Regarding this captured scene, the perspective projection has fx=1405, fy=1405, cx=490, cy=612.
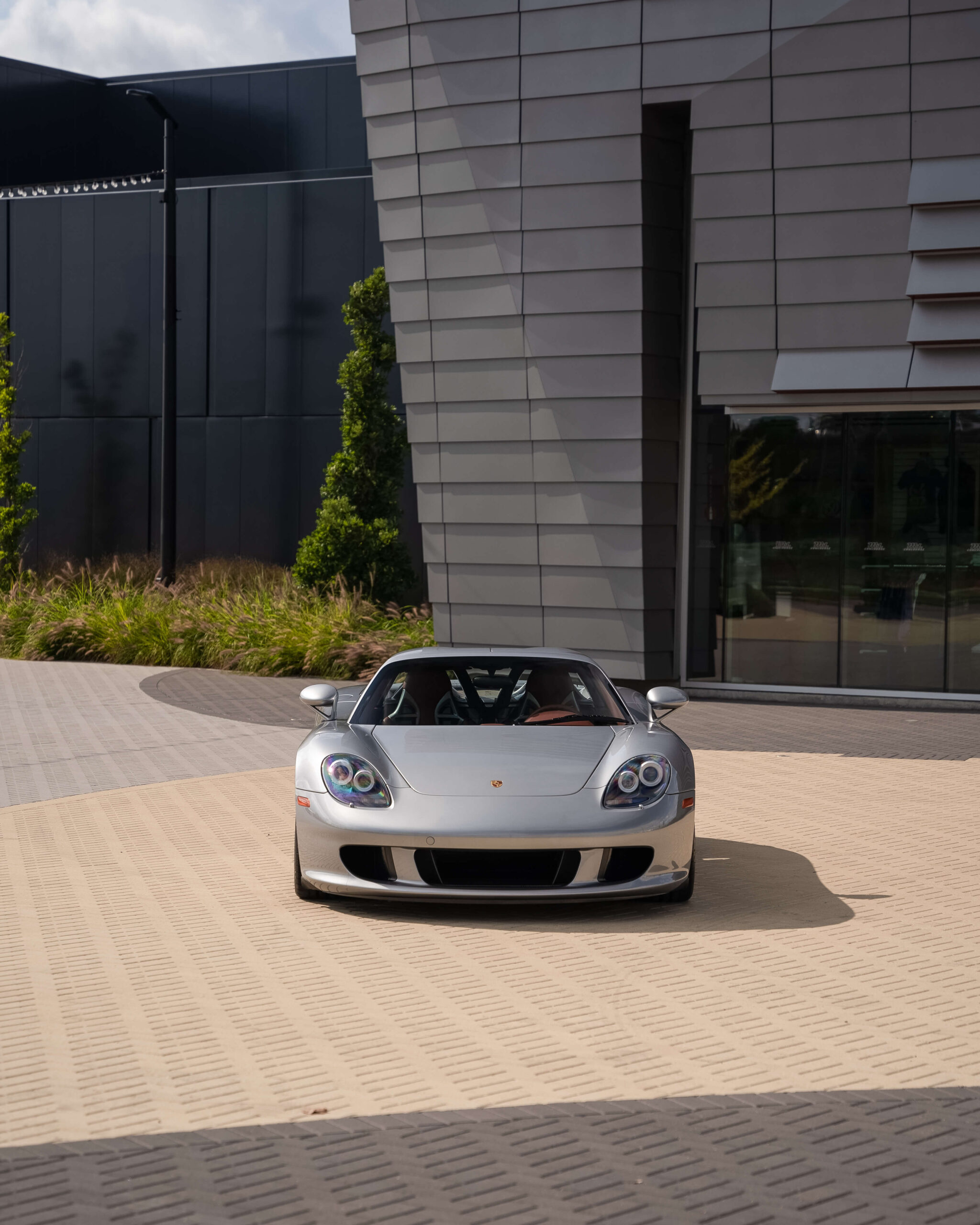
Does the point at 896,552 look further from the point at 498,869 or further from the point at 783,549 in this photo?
the point at 498,869

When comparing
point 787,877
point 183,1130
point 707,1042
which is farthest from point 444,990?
point 787,877

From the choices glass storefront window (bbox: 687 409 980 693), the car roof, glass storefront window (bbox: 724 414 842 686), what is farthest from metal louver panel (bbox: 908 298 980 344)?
the car roof

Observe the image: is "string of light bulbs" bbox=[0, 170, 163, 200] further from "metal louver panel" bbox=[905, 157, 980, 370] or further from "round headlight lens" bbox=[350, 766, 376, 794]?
"round headlight lens" bbox=[350, 766, 376, 794]

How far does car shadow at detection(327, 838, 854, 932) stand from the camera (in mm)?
5863

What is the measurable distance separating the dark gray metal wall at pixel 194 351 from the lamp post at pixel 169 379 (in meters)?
1.42

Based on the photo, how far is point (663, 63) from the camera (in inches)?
525

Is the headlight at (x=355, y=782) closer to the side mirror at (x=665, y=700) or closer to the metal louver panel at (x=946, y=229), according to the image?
the side mirror at (x=665, y=700)

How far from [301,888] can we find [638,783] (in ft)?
5.07

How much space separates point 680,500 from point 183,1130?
1174 centimetres

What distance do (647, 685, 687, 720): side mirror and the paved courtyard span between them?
0.81 metres

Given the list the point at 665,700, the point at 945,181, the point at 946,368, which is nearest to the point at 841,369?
the point at 946,368

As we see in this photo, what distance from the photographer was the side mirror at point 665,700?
674 centimetres

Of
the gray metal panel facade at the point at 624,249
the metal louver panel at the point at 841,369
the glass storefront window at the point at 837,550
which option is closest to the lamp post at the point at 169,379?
the gray metal panel facade at the point at 624,249

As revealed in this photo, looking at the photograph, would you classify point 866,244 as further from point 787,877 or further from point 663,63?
point 787,877
